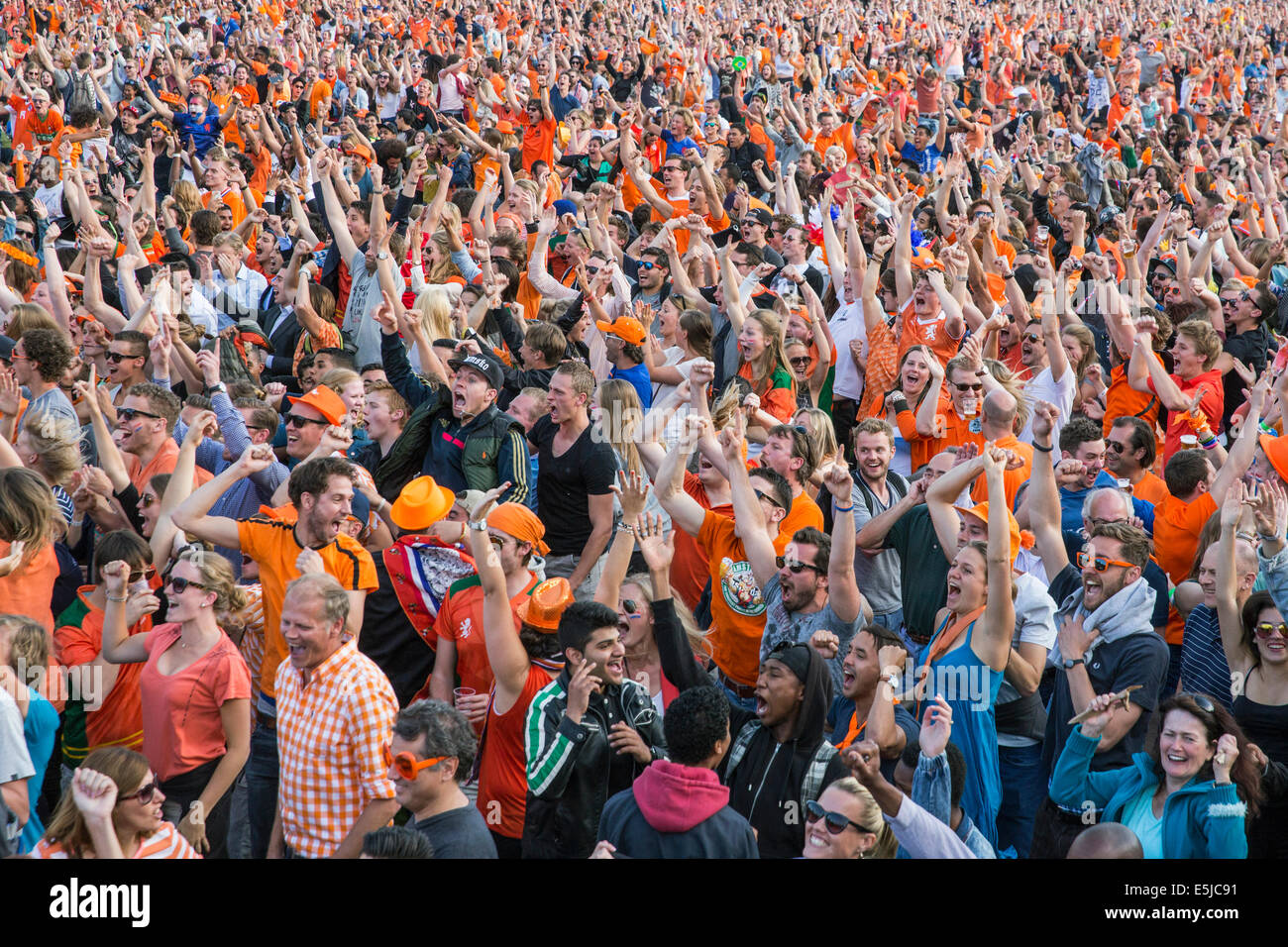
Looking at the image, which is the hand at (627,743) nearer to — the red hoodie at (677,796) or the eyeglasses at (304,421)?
the red hoodie at (677,796)

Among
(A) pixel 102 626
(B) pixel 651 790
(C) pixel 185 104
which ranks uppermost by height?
(B) pixel 651 790

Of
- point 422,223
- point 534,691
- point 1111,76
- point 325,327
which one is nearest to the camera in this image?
point 534,691

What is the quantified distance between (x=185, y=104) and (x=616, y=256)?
6.88 metres

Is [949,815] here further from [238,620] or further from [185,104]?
[185,104]

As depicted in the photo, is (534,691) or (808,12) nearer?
(534,691)

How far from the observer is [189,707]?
175 inches

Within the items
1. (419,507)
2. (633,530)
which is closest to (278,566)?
(419,507)

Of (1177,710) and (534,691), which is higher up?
(1177,710)

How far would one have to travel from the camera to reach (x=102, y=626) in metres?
4.81

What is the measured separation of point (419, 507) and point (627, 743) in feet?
4.62

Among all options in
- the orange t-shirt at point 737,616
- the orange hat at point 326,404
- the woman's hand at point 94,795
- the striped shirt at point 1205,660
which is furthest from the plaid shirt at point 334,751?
the striped shirt at point 1205,660

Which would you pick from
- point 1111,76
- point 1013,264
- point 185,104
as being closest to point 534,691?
point 1013,264

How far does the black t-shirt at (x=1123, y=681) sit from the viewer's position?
4.54 meters

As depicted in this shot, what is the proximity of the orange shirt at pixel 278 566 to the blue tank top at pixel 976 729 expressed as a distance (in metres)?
1.95
